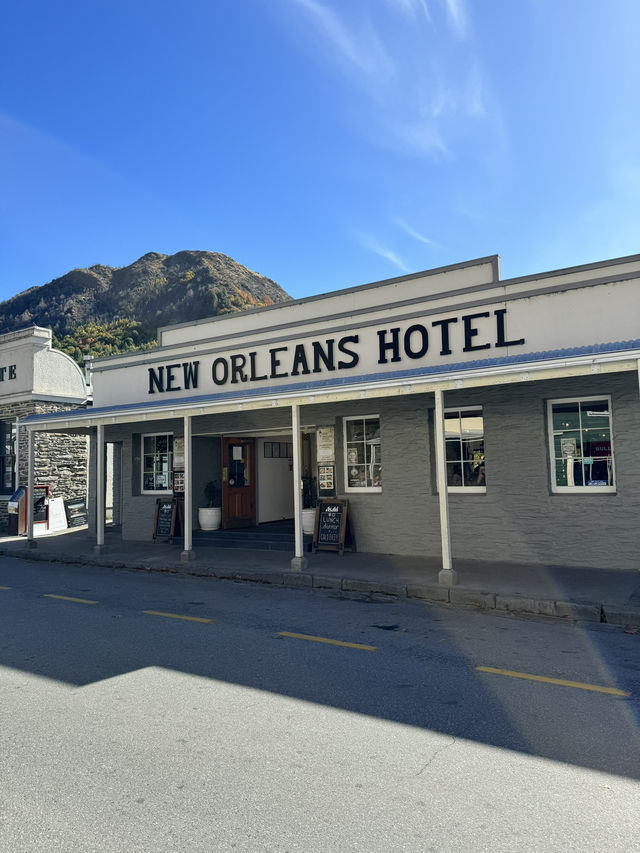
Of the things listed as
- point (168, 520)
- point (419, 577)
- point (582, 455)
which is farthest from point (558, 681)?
point (168, 520)

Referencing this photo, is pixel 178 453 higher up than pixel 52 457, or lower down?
lower down

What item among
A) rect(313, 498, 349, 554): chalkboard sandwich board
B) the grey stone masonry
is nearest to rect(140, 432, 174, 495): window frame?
rect(313, 498, 349, 554): chalkboard sandwich board

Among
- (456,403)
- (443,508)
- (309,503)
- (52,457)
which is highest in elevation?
(456,403)

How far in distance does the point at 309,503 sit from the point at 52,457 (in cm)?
1014

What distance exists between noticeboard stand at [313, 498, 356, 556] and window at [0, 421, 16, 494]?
41.7 feet

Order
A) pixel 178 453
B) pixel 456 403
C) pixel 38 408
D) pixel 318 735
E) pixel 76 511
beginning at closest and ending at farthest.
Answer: pixel 318 735, pixel 456 403, pixel 178 453, pixel 38 408, pixel 76 511

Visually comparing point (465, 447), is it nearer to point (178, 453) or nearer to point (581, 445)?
point (581, 445)

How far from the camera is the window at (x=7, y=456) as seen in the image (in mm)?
20531

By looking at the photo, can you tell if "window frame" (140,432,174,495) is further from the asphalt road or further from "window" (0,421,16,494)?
the asphalt road

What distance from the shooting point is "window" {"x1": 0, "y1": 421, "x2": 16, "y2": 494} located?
2053cm

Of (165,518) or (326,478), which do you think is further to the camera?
(165,518)

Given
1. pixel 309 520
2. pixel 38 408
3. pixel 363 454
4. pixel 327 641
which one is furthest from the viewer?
pixel 38 408

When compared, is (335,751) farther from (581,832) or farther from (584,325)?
(584,325)

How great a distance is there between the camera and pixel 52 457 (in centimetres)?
2016
